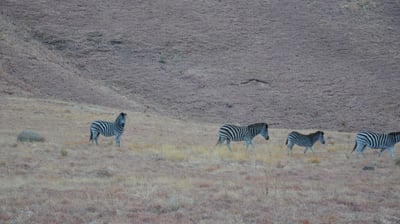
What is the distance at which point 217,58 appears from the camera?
68438mm

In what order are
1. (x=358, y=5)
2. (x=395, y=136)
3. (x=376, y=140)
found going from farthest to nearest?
1. (x=358, y=5)
2. (x=395, y=136)
3. (x=376, y=140)

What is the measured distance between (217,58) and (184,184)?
53933 millimetres

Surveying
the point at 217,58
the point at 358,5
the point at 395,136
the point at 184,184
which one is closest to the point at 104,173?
the point at 184,184

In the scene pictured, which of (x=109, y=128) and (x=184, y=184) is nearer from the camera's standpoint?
(x=184, y=184)

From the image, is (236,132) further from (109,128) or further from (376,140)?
(376,140)

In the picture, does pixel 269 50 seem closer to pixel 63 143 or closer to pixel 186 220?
pixel 63 143

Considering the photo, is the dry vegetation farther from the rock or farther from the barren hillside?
the barren hillside

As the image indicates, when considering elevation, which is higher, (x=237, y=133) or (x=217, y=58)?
(x=217, y=58)

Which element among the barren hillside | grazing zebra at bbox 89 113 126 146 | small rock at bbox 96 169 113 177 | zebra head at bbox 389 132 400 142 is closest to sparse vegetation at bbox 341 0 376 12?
the barren hillside

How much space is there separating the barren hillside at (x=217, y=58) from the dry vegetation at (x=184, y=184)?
85.1 feet

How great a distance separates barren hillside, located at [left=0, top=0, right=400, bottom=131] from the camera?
5300 cm

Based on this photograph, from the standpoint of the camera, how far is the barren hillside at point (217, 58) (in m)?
53.0

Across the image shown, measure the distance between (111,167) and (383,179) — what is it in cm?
924

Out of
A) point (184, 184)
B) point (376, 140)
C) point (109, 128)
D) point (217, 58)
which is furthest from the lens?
point (217, 58)
